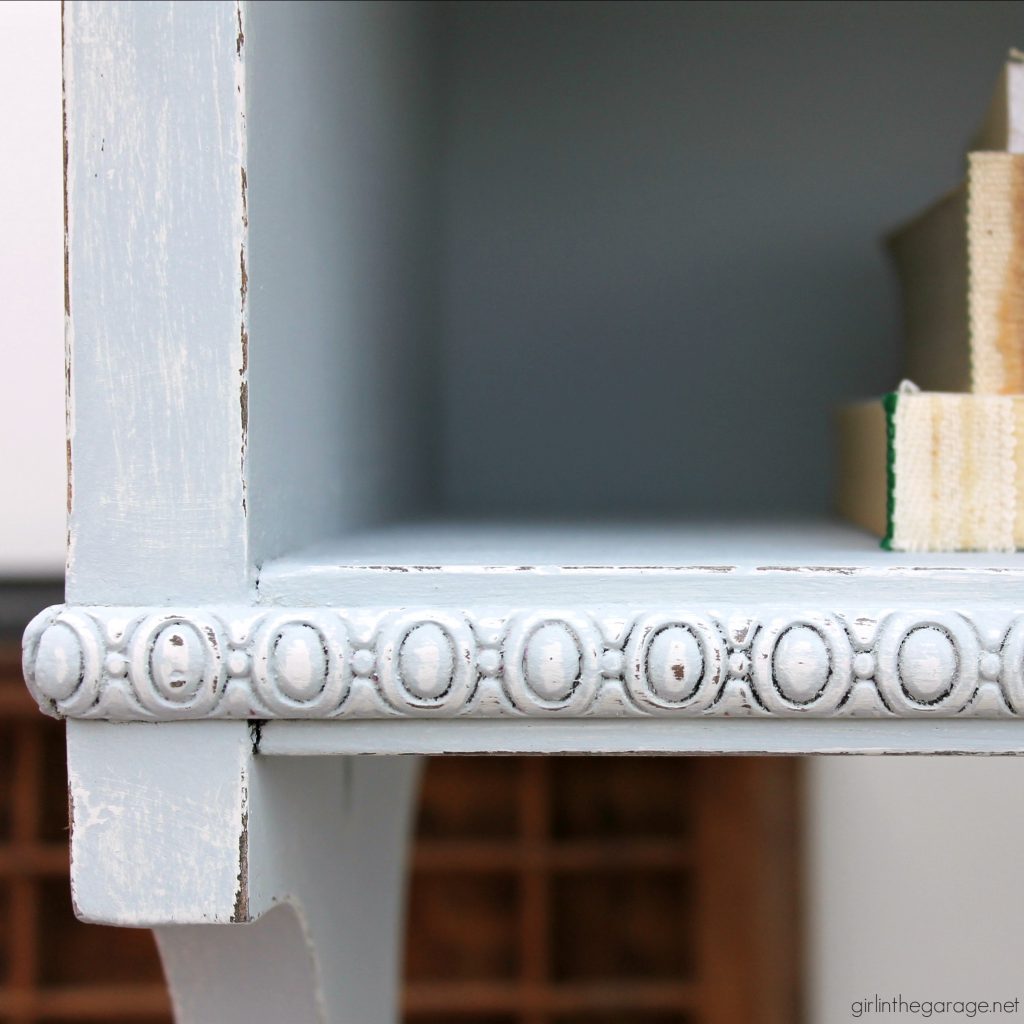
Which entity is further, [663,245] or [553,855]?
[553,855]

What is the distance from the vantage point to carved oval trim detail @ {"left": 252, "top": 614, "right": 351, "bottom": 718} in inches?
11.0

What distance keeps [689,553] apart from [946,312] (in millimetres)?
197

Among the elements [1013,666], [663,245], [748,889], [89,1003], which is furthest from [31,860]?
[1013,666]

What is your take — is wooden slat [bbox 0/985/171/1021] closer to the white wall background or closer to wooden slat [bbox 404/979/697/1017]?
wooden slat [bbox 404/979/697/1017]

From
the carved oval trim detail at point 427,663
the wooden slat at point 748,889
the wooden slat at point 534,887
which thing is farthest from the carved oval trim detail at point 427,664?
the wooden slat at point 534,887

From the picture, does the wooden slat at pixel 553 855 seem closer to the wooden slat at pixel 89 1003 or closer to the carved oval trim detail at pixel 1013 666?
the wooden slat at pixel 89 1003

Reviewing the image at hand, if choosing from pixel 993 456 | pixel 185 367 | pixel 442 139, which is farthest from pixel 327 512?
pixel 442 139

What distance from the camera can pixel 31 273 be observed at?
0.63 metres

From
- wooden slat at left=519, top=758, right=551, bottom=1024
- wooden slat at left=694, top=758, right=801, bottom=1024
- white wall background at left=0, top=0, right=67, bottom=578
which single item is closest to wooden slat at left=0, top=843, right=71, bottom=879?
wooden slat at left=519, top=758, right=551, bottom=1024

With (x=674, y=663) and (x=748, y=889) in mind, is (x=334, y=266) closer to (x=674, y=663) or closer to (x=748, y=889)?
(x=674, y=663)

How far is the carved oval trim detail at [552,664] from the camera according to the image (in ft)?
0.92

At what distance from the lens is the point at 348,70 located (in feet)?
1.34

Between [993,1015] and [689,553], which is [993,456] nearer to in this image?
[689,553]

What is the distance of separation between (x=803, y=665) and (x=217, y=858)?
0.15 m
